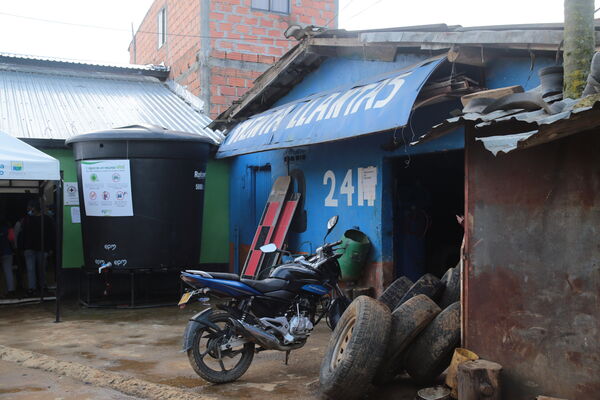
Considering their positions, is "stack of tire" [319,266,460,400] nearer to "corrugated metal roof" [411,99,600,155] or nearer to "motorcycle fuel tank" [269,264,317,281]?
"motorcycle fuel tank" [269,264,317,281]

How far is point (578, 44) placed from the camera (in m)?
4.59

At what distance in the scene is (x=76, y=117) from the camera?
1295 cm

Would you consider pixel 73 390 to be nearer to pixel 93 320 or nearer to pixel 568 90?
pixel 93 320

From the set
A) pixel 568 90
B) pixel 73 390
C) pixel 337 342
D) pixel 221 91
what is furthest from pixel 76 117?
pixel 568 90

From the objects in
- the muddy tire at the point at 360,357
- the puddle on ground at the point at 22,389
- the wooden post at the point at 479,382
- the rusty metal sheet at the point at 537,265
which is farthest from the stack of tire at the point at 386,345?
the puddle on ground at the point at 22,389

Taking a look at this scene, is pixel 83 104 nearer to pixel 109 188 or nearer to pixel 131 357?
pixel 109 188

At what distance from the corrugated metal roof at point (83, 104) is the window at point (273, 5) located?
276 centimetres

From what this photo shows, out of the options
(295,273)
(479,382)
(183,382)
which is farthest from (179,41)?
(479,382)

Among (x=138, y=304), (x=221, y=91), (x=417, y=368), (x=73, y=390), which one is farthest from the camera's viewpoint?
(x=221, y=91)

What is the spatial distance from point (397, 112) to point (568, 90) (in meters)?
1.96

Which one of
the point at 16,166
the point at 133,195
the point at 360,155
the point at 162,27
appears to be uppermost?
the point at 162,27

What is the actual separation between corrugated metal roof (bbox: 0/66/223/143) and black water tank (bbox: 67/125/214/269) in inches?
79.4

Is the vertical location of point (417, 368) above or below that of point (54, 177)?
below

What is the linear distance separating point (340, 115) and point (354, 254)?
1.92 metres
